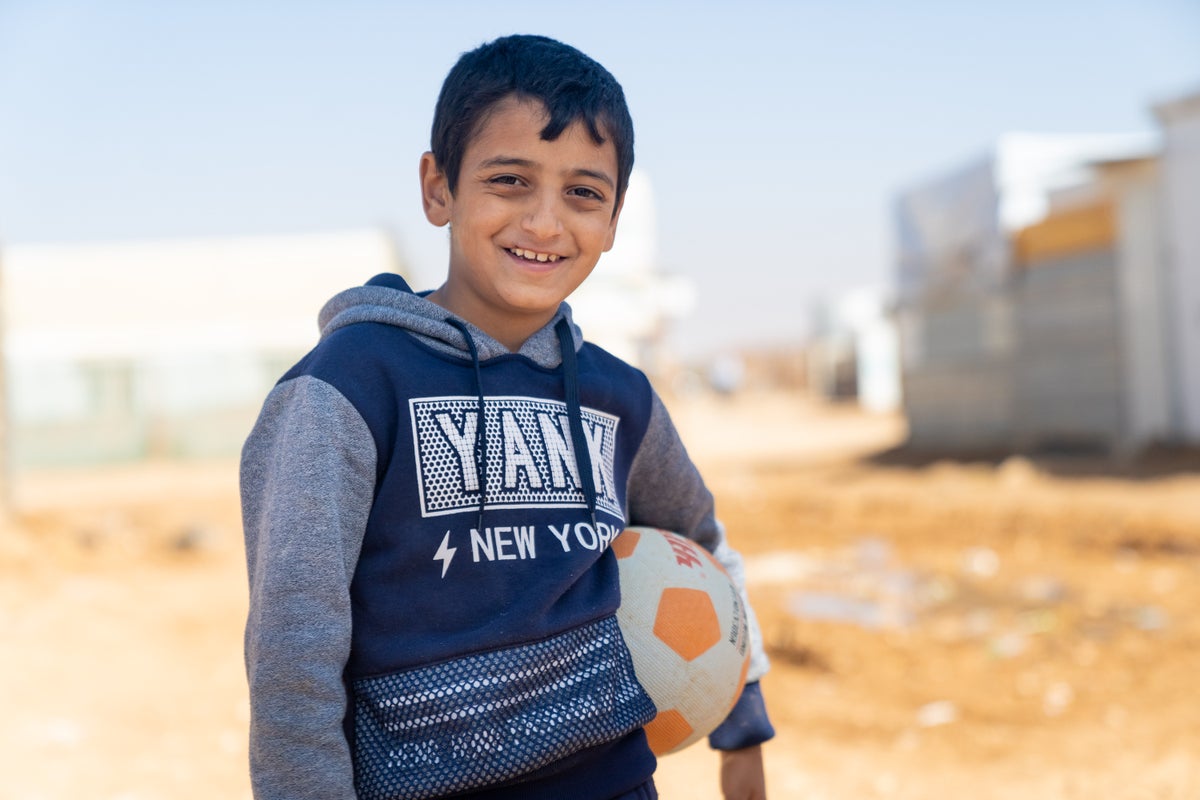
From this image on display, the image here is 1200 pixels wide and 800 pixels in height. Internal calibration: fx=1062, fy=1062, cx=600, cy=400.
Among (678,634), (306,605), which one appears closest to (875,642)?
(678,634)

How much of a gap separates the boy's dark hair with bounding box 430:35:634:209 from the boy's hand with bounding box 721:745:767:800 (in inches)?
48.6

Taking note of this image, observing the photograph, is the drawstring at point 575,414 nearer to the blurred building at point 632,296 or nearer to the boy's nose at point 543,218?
the boy's nose at point 543,218

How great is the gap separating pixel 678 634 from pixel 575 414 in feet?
1.62

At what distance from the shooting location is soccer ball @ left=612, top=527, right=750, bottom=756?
1970mm

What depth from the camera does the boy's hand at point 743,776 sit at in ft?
7.18

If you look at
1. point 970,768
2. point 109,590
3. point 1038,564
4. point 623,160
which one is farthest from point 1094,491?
point 623,160

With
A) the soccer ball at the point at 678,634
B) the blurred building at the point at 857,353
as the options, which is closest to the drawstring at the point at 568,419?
the soccer ball at the point at 678,634

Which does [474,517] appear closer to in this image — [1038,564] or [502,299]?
[502,299]

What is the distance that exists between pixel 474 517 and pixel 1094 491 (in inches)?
396

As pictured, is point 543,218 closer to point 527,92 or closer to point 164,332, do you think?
point 527,92

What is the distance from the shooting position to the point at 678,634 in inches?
79.4

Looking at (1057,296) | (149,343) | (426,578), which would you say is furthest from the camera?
(149,343)

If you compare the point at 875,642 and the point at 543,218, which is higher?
the point at 543,218

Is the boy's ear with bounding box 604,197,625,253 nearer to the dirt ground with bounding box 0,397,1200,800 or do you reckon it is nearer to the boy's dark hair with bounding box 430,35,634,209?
the boy's dark hair with bounding box 430,35,634,209
